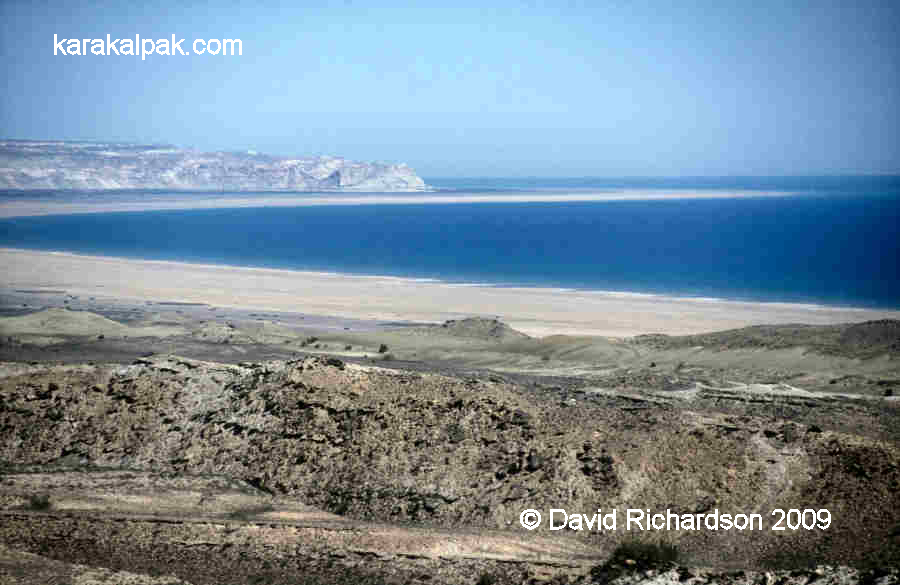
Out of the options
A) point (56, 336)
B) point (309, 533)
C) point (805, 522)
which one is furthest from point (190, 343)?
point (805, 522)

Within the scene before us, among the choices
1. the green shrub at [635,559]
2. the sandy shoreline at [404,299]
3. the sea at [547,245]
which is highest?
the sea at [547,245]

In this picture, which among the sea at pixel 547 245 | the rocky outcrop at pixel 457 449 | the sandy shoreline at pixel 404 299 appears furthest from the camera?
the sea at pixel 547 245

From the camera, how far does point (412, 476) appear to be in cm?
1636

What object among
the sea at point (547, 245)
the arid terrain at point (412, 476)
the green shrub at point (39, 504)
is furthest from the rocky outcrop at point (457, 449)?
the sea at point (547, 245)

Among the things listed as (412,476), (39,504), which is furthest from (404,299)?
(39,504)

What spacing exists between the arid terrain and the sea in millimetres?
37345

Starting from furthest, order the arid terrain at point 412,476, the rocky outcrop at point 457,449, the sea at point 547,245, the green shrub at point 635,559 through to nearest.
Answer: the sea at point 547,245 < the rocky outcrop at point 457,449 < the arid terrain at point 412,476 < the green shrub at point 635,559

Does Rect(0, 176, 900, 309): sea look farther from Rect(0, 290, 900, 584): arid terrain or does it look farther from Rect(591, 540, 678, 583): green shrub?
Rect(591, 540, 678, 583): green shrub

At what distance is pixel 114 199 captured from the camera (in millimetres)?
158250

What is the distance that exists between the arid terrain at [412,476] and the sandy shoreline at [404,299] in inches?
827

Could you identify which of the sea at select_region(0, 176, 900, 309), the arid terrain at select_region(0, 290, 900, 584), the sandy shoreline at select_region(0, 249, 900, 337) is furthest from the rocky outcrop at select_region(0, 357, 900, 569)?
the sea at select_region(0, 176, 900, 309)

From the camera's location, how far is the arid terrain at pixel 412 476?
12922 millimetres

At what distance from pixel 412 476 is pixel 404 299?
37958 millimetres

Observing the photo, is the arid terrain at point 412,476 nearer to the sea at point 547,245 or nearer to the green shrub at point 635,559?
the green shrub at point 635,559
